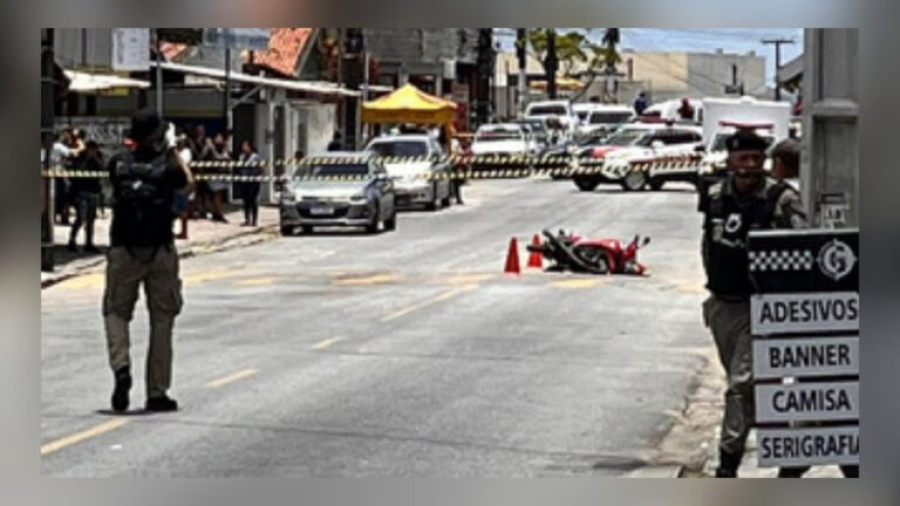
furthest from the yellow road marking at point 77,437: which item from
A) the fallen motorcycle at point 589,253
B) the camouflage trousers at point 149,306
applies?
the fallen motorcycle at point 589,253

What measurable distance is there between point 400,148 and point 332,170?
0.45 meters

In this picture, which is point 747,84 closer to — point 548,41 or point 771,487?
point 548,41

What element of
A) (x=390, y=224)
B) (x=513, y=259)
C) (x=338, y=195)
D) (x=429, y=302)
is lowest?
(x=429, y=302)

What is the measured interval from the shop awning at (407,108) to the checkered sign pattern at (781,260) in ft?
4.26

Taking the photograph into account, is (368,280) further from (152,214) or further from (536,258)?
(152,214)

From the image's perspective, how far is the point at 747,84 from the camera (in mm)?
8039

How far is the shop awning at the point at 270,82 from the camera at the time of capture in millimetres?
8219

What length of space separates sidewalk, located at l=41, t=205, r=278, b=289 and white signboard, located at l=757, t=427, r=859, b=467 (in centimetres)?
195

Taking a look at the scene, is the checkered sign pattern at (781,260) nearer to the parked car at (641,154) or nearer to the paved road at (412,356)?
the paved road at (412,356)

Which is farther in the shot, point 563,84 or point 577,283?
point 563,84

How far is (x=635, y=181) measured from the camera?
854 centimetres

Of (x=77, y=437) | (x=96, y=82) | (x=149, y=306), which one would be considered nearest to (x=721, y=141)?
(x=149, y=306)

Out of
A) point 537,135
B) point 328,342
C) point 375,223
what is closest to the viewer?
point 328,342
